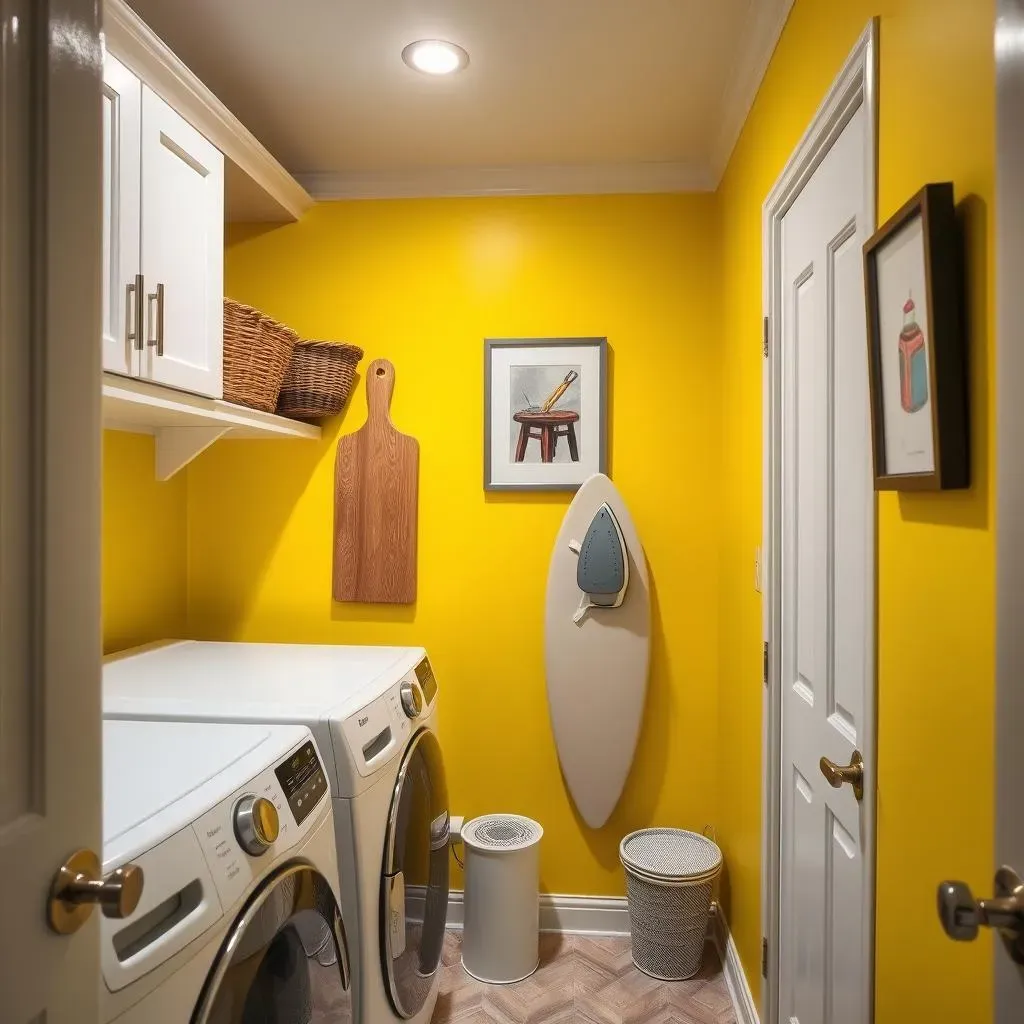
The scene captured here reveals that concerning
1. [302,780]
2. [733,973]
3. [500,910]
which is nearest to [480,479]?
[500,910]

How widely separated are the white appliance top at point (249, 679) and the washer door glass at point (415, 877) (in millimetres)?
223

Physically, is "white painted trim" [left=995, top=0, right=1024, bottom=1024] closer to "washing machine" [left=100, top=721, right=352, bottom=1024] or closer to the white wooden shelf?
"washing machine" [left=100, top=721, right=352, bottom=1024]

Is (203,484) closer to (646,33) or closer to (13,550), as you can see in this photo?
(646,33)

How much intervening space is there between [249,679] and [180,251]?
969 millimetres

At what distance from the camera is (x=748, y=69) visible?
1.82 m

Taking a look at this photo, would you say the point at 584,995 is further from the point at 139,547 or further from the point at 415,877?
the point at 139,547

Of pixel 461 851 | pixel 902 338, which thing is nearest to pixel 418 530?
pixel 461 851

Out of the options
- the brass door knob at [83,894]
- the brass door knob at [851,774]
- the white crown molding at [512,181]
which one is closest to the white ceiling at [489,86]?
the white crown molding at [512,181]

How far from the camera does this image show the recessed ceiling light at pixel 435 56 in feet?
5.90

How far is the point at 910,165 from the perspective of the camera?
99cm

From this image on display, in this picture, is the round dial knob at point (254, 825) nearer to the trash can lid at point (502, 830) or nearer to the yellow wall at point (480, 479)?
the trash can lid at point (502, 830)

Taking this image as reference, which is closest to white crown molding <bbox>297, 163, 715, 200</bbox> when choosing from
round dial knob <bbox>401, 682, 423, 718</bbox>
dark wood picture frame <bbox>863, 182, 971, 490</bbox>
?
round dial knob <bbox>401, 682, 423, 718</bbox>

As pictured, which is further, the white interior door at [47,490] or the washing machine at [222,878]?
the washing machine at [222,878]

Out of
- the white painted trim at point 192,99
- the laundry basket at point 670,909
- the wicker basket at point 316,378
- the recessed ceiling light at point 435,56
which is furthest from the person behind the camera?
the wicker basket at point 316,378
